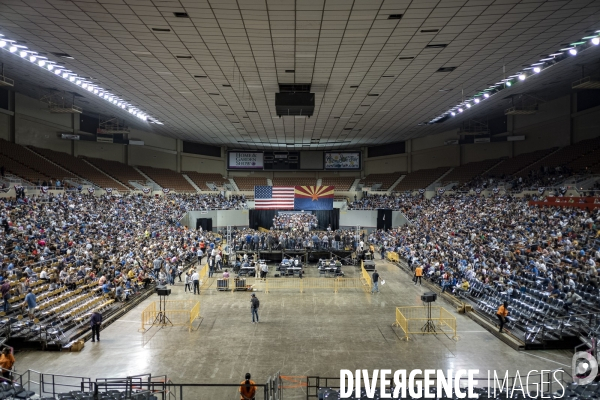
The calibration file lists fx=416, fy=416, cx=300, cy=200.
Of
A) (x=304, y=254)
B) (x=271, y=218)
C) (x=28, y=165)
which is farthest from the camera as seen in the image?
(x=271, y=218)

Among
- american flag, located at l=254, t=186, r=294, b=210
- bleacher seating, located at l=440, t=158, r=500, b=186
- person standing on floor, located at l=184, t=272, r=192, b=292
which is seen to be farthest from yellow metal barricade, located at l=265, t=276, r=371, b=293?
bleacher seating, located at l=440, t=158, r=500, b=186

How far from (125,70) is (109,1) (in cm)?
852

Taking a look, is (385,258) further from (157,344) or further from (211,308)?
(157,344)

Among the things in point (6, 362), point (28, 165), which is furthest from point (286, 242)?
point (6, 362)

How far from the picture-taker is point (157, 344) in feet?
44.5

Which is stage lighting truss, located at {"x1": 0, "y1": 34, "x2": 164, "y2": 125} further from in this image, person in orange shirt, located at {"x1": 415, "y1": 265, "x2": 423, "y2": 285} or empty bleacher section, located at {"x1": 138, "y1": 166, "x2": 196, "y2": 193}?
person in orange shirt, located at {"x1": 415, "y1": 265, "x2": 423, "y2": 285}

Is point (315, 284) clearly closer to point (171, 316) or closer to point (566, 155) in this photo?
point (171, 316)

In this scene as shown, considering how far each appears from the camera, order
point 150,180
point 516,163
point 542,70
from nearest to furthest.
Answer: point 542,70, point 516,163, point 150,180

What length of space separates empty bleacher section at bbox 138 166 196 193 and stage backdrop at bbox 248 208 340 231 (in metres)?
9.57

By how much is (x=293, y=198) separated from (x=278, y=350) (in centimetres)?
2164

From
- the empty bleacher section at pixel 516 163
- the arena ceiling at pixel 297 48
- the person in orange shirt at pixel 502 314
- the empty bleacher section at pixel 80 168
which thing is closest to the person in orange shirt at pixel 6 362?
the arena ceiling at pixel 297 48

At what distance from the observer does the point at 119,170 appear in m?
41.6

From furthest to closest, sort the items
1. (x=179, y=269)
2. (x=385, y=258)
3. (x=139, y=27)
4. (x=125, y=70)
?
(x=385, y=258) < (x=179, y=269) < (x=125, y=70) < (x=139, y=27)

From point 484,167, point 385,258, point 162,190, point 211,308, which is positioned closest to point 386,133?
point 484,167
